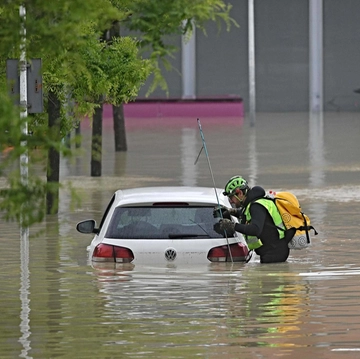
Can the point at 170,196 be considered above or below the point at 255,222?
above

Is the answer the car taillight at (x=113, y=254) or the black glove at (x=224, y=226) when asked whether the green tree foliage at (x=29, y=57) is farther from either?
the car taillight at (x=113, y=254)

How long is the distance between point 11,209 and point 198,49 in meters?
65.4

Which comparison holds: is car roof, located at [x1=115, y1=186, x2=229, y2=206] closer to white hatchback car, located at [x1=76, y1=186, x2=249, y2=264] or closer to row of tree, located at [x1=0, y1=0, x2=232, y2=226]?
white hatchback car, located at [x1=76, y1=186, x2=249, y2=264]

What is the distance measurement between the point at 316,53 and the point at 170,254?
5967 cm

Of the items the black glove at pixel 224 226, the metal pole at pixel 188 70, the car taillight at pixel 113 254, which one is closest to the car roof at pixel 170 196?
the black glove at pixel 224 226

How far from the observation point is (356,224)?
→ 65.3 feet

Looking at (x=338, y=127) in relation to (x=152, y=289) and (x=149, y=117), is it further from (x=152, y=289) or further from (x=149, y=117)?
(x=152, y=289)

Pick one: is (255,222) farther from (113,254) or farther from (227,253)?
(113,254)

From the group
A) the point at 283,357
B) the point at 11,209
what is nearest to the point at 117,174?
the point at 283,357

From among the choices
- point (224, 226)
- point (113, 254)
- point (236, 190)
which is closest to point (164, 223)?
point (113, 254)

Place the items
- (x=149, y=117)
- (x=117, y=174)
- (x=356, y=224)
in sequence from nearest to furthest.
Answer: (x=356, y=224) < (x=117, y=174) < (x=149, y=117)

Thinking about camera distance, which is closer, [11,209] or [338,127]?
[11,209]

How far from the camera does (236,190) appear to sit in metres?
12.9

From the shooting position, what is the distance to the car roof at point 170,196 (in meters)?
12.6
